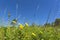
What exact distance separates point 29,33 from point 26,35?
0.14m

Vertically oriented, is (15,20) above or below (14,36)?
above

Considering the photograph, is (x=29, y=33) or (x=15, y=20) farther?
(x=15, y=20)

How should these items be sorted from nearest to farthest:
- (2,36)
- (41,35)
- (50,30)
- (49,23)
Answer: (2,36), (41,35), (50,30), (49,23)

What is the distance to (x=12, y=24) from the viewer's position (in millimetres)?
5090

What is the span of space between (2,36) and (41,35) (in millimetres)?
900

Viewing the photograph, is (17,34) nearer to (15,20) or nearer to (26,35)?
(26,35)

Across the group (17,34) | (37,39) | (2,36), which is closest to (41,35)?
(37,39)

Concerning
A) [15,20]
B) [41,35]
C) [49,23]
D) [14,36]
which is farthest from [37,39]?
[49,23]

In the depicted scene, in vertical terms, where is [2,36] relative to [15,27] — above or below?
below

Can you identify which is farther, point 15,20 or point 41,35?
point 15,20

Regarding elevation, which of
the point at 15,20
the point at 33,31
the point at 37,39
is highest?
the point at 15,20

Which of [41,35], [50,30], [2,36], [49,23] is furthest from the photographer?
[49,23]

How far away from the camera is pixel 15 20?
526 cm

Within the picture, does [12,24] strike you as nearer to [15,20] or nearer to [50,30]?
[15,20]
